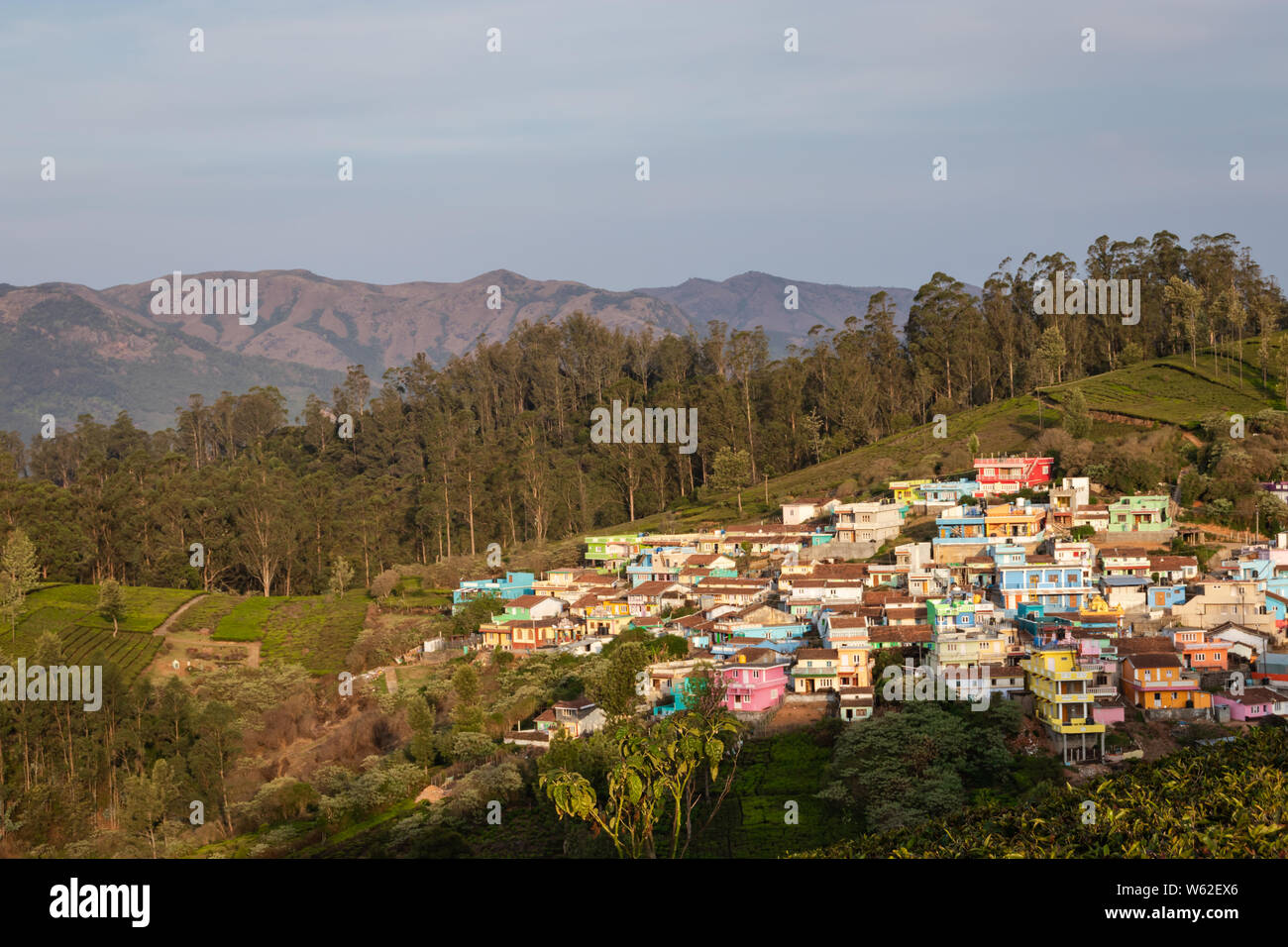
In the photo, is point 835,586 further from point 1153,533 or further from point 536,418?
point 536,418

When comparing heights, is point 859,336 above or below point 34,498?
above

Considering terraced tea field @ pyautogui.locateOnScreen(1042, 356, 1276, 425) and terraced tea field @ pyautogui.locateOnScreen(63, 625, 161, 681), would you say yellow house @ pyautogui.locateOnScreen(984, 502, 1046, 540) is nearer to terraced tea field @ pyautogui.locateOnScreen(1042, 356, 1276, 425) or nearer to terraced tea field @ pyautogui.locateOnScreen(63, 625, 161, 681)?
terraced tea field @ pyautogui.locateOnScreen(1042, 356, 1276, 425)

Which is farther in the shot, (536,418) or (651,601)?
(536,418)

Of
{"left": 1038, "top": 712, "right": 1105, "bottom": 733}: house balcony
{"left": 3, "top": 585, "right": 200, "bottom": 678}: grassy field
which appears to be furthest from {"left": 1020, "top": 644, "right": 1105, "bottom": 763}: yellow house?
{"left": 3, "top": 585, "right": 200, "bottom": 678}: grassy field

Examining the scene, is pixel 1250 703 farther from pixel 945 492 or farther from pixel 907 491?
pixel 907 491

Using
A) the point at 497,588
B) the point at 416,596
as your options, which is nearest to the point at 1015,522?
the point at 497,588

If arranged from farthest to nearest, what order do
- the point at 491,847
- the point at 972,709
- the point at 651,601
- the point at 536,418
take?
1. the point at 536,418
2. the point at 651,601
3. the point at 972,709
4. the point at 491,847
